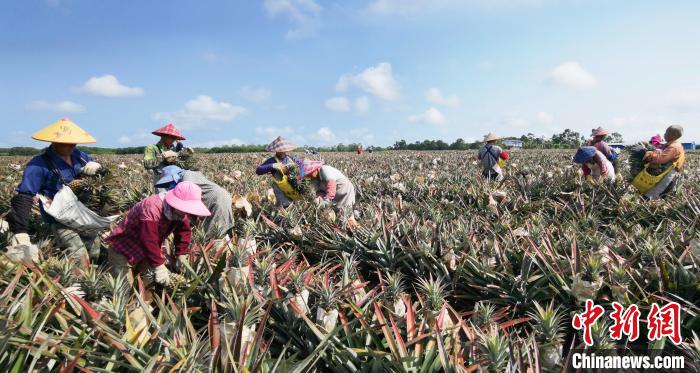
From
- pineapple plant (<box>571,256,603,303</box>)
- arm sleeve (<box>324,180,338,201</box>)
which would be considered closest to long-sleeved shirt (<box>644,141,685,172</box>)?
pineapple plant (<box>571,256,603,303</box>)

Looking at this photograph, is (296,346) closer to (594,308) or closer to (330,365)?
(330,365)

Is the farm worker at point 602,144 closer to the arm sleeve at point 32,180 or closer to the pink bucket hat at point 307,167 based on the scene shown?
the pink bucket hat at point 307,167

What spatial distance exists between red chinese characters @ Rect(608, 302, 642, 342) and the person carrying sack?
3.82 meters

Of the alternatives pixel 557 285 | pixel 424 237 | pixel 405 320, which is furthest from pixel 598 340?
pixel 424 237

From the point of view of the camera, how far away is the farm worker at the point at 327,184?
17.0 ft

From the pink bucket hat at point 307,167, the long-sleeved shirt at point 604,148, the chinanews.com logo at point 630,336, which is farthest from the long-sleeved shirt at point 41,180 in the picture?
the long-sleeved shirt at point 604,148

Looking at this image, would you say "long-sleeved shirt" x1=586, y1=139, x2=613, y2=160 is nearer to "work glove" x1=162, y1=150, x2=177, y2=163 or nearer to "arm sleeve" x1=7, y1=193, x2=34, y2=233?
"work glove" x1=162, y1=150, x2=177, y2=163

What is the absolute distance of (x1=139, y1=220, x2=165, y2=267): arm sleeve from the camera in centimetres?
276

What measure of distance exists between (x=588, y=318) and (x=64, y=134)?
431 cm

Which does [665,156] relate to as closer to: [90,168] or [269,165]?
→ [269,165]

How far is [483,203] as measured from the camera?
5.79 metres

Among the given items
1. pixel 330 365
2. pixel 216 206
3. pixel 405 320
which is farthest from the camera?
pixel 216 206

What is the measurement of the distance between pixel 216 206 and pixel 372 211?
181cm

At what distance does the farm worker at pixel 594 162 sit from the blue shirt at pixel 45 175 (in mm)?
7004
